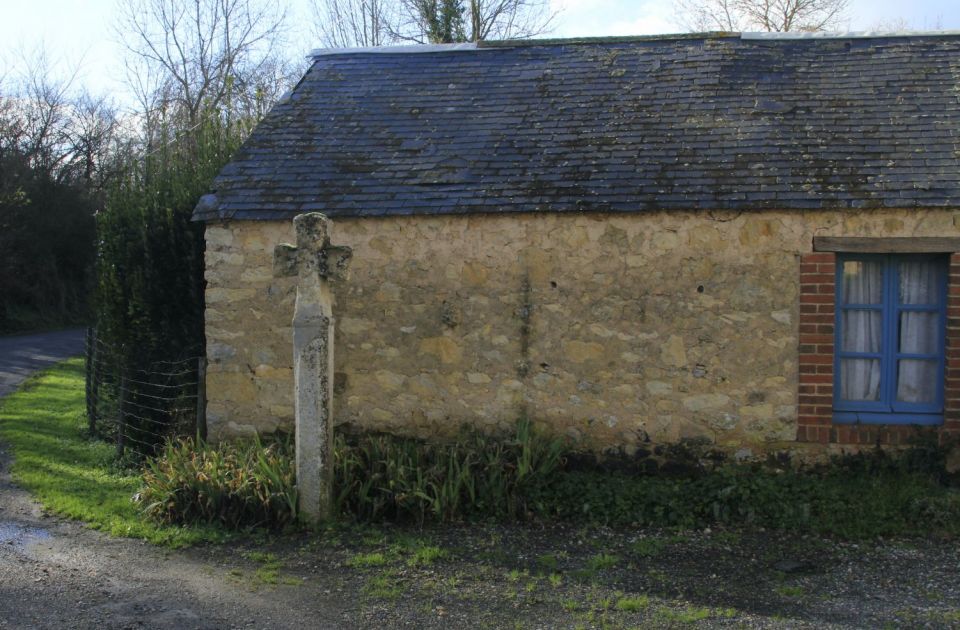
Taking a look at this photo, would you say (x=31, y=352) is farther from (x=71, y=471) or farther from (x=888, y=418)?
(x=888, y=418)

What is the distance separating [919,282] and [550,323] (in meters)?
3.18

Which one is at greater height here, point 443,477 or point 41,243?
point 41,243

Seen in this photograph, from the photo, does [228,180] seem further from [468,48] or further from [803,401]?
[803,401]

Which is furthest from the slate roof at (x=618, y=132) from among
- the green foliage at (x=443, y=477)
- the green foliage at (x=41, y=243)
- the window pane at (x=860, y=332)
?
the green foliage at (x=41, y=243)

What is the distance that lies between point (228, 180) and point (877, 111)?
6.21 meters

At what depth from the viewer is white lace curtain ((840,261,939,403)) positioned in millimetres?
7340

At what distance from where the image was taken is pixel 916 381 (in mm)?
7398

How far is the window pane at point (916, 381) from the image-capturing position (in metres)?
7.36

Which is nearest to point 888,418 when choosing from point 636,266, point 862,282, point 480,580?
point 862,282

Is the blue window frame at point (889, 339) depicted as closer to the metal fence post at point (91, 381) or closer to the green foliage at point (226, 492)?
the green foliage at point (226, 492)

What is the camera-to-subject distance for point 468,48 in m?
10.0

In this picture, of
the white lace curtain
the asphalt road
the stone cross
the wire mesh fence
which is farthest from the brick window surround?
the asphalt road

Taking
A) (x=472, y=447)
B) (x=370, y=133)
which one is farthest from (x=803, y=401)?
(x=370, y=133)

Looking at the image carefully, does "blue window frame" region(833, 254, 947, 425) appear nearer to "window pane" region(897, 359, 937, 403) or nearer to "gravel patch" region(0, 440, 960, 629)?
"window pane" region(897, 359, 937, 403)
